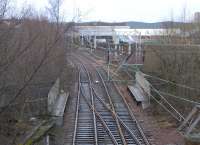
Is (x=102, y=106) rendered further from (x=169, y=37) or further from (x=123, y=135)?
(x=169, y=37)

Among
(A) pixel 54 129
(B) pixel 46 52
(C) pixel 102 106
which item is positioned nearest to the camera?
(B) pixel 46 52

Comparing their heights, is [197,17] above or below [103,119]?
above

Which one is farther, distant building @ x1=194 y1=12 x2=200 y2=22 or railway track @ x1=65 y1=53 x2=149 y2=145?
distant building @ x1=194 y1=12 x2=200 y2=22

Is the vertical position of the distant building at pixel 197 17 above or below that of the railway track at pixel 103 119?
above

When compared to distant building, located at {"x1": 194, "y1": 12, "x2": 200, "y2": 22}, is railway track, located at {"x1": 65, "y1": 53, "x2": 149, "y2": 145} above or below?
below

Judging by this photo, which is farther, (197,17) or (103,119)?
(197,17)

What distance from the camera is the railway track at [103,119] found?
15438 mm

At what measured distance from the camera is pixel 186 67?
2409 centimetres

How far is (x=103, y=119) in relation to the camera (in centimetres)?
1900

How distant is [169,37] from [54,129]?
15.3m

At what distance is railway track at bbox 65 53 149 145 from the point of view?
50.6 ft

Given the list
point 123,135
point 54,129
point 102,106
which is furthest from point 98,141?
point 102,106

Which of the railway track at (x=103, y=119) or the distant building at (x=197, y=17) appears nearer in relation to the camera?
the railway track at (x=103, y=119)

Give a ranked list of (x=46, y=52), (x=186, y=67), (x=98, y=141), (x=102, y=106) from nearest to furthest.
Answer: (x=46, y=52), (x=98, y=141), (x=102, y=106), (x=186, y=67)
